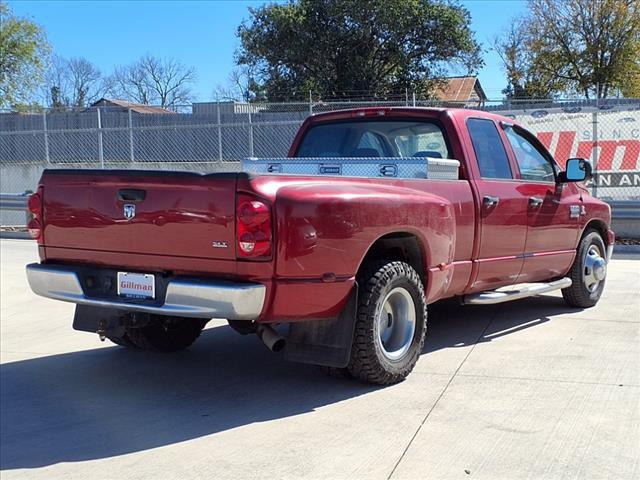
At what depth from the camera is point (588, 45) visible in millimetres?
34625

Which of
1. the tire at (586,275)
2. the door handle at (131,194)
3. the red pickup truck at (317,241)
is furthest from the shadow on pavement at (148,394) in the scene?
the door handle at (131,194)

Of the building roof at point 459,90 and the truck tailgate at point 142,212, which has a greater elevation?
the building roof at point 459,90

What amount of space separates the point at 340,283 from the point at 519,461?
56.4 inches

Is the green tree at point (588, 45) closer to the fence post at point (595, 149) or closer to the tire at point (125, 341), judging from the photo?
the fence post at point (595, 149)

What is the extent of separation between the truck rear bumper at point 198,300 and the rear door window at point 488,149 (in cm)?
261

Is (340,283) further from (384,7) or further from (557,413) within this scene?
(384,7)

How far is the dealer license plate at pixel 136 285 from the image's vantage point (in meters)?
4.27

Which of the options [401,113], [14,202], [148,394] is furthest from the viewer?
[14,202]

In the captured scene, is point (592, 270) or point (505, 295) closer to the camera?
point (505, 295)

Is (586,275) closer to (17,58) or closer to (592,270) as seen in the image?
(592,270)

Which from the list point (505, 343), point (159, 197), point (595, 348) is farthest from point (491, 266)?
point (159, 197)

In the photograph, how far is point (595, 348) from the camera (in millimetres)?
5672

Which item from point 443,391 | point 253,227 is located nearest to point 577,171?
point 443,391

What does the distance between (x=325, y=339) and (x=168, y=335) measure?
5.72ft
